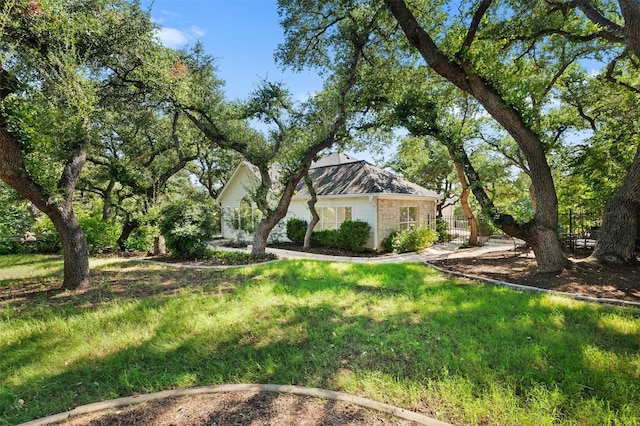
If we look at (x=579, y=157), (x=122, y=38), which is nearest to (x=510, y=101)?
(x=579, y=157)

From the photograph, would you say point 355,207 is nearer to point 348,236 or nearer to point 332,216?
point 348,236

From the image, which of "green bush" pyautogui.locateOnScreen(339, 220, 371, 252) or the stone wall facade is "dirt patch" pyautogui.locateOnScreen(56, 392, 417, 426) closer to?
"green bush" pyautogui.locateOnScreen(339, 220, 371, 252)

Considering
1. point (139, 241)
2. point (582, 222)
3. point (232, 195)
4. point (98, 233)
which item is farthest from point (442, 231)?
point (98, 233)

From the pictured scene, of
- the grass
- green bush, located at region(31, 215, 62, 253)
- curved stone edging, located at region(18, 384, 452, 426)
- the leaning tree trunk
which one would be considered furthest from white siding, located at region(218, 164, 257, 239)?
curved stone edging, located at region(18, 384, 452, 426)

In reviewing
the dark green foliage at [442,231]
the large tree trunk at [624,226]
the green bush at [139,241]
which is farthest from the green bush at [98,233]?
the large tree trunk at [624,226]

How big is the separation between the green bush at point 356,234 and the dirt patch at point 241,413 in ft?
36.5

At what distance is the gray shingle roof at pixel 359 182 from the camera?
47.1ft

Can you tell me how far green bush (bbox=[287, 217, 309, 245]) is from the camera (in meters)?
16.4

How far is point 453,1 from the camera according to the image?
7.95 meters

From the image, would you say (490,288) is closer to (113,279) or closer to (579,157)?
(579,157)

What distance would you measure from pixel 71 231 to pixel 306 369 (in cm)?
662

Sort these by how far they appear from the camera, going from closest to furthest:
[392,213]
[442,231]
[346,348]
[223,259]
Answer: [346,348] < [223,259] < [392,213] < [442,231]

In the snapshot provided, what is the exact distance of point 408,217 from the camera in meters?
15.6

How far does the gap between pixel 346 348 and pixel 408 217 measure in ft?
41.8
